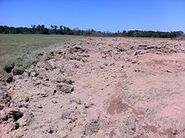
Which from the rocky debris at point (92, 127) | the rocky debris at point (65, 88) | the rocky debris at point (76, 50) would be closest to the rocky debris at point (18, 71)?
the rocky debris at point (65, 88)

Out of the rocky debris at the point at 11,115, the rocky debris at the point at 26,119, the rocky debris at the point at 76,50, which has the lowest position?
the rocky debris at the point at 26,119

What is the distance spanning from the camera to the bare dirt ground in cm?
819

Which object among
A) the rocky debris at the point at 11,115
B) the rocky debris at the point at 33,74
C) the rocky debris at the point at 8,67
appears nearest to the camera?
the rocky debris at the point at 11,115

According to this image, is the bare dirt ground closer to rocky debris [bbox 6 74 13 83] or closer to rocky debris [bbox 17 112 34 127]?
rocky debris [bbox 17 112 34 127]

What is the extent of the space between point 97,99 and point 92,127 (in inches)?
70.2

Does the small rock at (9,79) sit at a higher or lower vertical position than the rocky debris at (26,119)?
higher

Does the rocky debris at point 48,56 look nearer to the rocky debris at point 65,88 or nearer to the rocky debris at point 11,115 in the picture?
the rocky debris at point 65,88

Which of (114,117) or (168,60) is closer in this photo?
(114,117)

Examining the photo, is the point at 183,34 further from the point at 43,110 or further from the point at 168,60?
the point at 43,110

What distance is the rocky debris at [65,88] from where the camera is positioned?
10417 millimetres

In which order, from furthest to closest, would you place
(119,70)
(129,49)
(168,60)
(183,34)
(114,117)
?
1. (183,34)
2. (129,49)
3. (168,60)
4. (119,70)
5. (114,117)

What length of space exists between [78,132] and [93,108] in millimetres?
1352

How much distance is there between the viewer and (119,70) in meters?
12.8

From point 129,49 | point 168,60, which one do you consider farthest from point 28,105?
point 129,49
